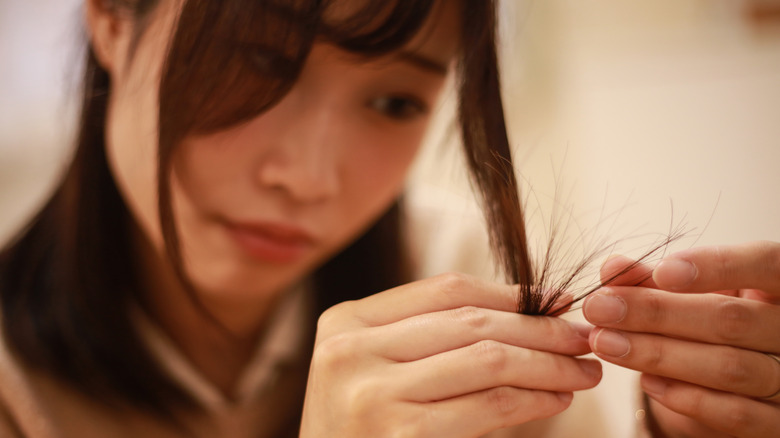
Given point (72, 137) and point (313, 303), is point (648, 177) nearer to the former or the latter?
point (313, 303)

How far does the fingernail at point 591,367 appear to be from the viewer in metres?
0.45

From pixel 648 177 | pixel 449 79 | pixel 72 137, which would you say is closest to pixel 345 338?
pixel 449 79

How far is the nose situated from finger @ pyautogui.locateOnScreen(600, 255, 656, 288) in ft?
1.07

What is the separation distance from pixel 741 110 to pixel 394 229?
2.17 ft

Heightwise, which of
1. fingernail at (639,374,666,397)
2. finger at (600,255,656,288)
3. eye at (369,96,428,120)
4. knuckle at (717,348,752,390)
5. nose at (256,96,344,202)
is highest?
eye at (369,96,428,120)

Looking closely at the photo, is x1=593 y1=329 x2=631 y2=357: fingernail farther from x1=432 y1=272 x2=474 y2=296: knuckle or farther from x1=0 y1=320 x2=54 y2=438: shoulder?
x1=0 y1=320 x2=54 y2=438: shoulder

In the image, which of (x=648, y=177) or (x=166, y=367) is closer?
(x=166, y=367)

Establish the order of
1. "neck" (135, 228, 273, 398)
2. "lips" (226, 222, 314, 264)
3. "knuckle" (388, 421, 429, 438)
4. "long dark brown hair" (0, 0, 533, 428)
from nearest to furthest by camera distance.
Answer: "knuckle" (388, 421, 429, 438) → "long dark brown hair" (0, 0, 533, 428) → "lips" (226, 222, 314, 264) → "neck" (135, 228, 273, 398)

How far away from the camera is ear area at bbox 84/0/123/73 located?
652 mm

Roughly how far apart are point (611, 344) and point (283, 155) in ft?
1.30

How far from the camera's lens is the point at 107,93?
72 cm

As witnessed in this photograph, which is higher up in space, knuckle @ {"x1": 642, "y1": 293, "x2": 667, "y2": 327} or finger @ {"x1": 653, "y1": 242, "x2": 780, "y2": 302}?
finger @ {"x1": 653, "y1": 242, "x2": 780, "y2": 302}

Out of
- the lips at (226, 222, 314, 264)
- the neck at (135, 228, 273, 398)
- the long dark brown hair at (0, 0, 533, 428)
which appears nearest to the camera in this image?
the long dark brown hair at (0, 0, 533, 428)

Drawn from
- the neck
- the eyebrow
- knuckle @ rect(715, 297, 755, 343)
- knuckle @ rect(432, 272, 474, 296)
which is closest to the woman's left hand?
knuckle @ rect(715, 297, 755, 343)
